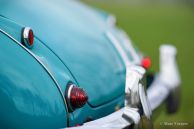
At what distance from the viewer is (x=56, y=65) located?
10.3 ft

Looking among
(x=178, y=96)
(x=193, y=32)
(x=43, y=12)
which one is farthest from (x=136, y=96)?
(x=193, y=32)

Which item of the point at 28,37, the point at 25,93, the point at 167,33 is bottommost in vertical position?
the point at 167,33

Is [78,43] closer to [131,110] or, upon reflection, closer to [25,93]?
[131,110]

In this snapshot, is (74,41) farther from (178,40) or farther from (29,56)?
(178,40)

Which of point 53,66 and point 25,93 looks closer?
point 25,93

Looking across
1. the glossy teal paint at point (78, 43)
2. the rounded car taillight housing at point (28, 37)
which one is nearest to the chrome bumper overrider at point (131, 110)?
the glossy teal paint at point (78, 43)

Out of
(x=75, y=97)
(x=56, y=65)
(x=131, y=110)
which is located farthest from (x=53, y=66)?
(x=131, y=110)

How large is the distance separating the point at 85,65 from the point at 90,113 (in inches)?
12.2

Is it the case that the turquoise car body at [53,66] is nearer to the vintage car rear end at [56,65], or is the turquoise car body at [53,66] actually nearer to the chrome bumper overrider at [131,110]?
the vintage car rear end at [56,65]

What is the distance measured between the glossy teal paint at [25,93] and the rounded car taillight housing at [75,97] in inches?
2.6

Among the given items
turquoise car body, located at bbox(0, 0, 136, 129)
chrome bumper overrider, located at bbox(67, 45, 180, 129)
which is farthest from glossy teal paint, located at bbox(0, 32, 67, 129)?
chrome bumper overrider, located at bbox(67, 45, 180, 129)

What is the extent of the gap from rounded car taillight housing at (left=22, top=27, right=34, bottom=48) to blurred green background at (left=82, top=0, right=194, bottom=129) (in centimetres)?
252

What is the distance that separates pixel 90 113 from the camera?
3.29m

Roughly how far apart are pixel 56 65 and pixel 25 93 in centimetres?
35
